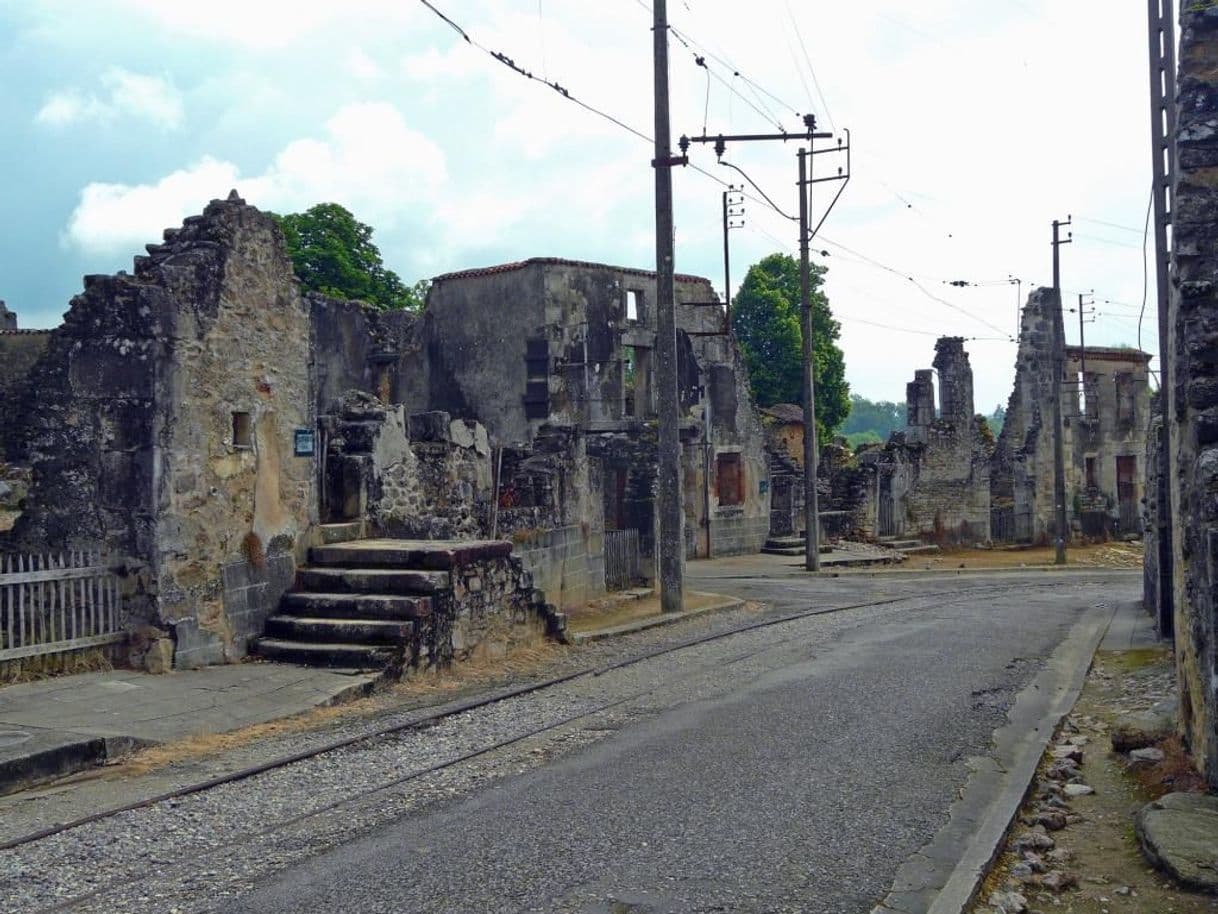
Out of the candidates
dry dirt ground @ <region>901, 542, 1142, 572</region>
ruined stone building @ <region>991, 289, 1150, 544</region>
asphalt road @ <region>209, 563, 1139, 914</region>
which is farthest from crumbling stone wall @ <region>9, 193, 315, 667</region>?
ruined stone building @ <region>991, 289, 1150, 544</region>

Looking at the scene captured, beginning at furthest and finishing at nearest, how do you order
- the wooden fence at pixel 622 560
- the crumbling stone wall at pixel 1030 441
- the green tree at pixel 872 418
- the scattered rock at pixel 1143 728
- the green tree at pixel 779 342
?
1. the green tree at pixel 872 418
2. the green tree at pixel 779 342
3. the crumbling stone wall at pixel 1030 441
4. the wooden fence at pixel 622 560
5. the scattered rock at pixel 1143 728

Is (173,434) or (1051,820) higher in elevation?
(173,434)

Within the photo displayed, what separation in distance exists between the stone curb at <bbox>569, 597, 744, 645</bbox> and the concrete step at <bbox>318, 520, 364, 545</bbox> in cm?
285

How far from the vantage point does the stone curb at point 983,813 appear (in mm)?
5215

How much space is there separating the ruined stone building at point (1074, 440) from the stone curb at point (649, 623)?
21.8m

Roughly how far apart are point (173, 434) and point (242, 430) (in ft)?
3.48

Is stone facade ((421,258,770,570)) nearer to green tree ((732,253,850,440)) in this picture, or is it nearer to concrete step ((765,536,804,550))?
concrete step ((765,536,804,550))

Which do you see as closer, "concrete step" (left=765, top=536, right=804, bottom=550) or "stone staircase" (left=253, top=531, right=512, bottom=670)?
"stone staircase" (left=253, top=531, right=512, bottom=670)

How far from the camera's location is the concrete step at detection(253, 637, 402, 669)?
34.8 ft

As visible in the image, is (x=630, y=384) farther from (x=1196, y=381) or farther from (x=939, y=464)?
(x=1196, y=381)

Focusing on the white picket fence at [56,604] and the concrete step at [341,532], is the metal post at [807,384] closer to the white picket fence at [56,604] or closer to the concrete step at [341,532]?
the concrete step at [341,532]

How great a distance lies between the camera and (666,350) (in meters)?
17.0

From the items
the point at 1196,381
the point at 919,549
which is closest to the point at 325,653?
the point at 1196,381

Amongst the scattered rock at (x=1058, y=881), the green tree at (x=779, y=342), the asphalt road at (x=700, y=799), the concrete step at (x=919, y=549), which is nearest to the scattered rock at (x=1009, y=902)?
the scattered rock at (x=1058, y=881)
